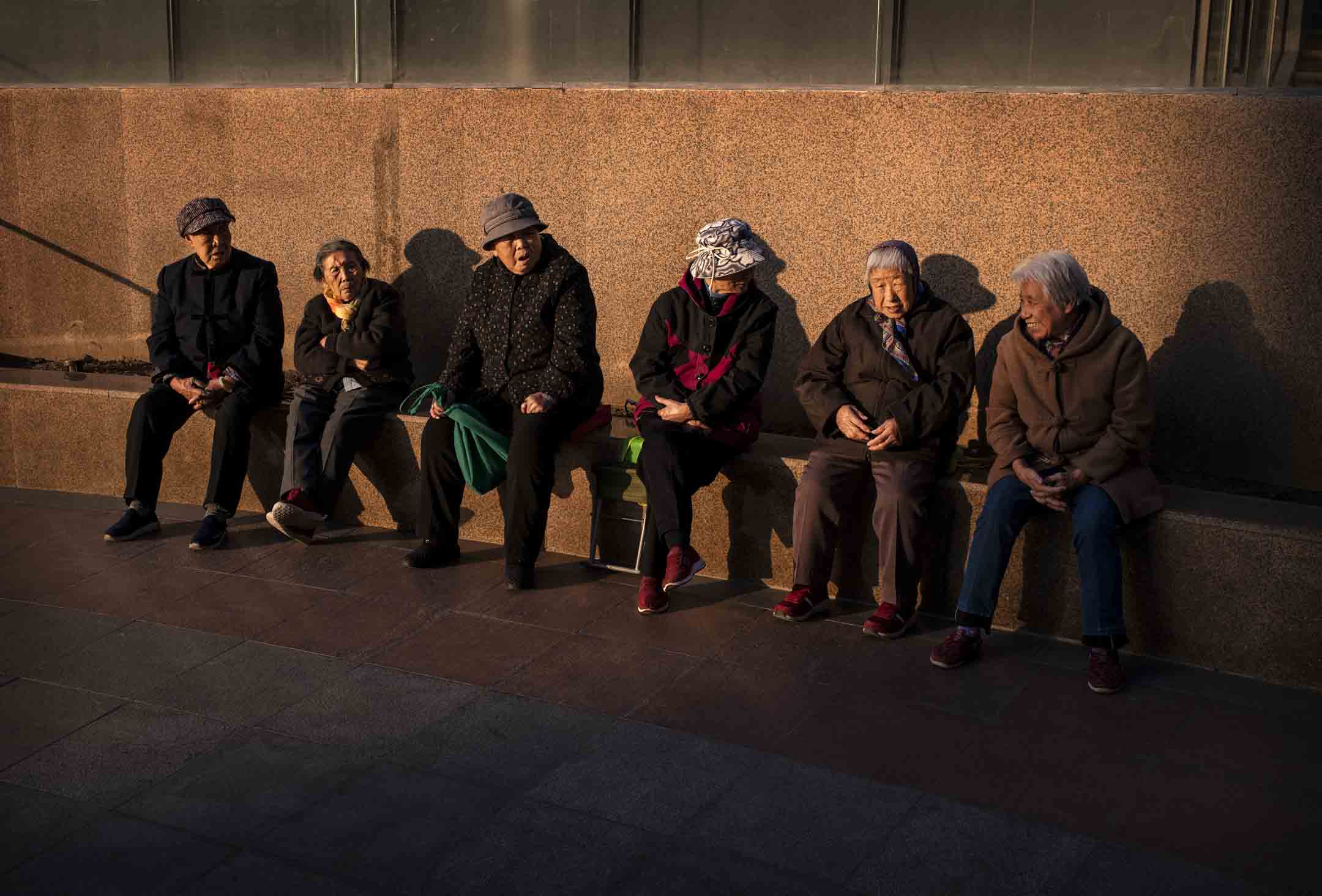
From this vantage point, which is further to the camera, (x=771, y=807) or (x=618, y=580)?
(x=618, y=580)

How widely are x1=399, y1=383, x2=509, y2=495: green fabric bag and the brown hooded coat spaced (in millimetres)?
2297

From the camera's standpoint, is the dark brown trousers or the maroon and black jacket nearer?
the dark brown trousers

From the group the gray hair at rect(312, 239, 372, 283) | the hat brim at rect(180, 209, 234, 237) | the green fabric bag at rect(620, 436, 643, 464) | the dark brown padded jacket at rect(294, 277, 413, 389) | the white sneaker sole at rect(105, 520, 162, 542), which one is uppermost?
the hat brim at rect(180, 209, 234, 237)

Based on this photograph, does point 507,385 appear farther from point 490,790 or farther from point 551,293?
point 490,790

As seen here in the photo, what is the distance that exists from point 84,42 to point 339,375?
396 cm

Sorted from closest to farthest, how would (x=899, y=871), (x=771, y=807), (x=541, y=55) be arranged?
(x=899, y=871), (x=771, y=807), (x=541, y=55)

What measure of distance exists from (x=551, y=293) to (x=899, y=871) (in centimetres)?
349

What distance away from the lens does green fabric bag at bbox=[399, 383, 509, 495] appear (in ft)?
22.0

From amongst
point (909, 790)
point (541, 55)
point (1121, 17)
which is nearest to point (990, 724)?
point (909, 790)

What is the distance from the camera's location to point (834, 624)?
240 inches

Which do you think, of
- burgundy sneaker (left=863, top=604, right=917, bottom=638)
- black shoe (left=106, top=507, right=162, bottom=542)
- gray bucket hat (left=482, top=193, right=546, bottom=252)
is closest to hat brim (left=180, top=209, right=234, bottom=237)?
black shoe (left=106, top=507, right=162, bottom=542)

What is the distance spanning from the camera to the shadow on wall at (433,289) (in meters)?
8.33

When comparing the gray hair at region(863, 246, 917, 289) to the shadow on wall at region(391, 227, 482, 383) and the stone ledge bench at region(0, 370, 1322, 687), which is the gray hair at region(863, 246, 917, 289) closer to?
the stone ledge bench at region(0, 370, 1322, 687)

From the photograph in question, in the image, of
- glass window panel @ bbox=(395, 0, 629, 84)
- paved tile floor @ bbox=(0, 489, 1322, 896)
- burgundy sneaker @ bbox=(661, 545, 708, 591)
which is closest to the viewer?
paved tile floor @ bbox=(0, 489, 1322, 896)
